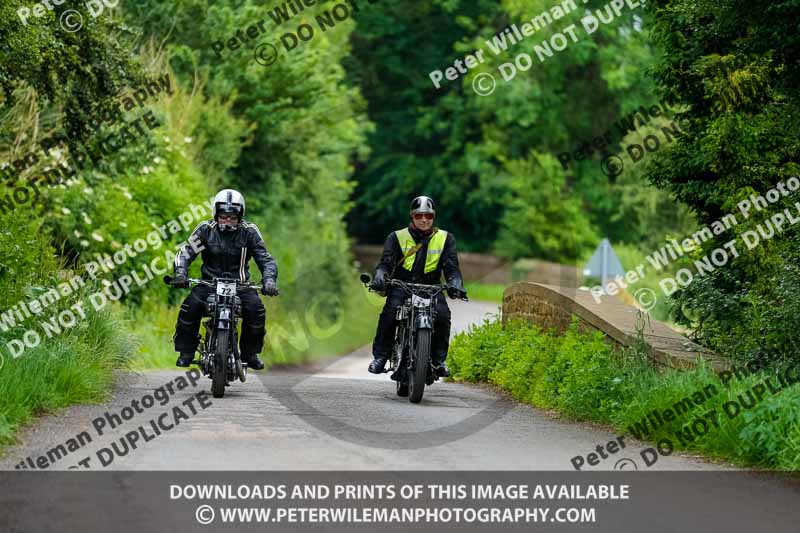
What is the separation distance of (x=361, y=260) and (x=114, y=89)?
41.7 meters

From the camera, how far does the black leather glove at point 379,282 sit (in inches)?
542

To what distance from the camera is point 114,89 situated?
55.4 feet

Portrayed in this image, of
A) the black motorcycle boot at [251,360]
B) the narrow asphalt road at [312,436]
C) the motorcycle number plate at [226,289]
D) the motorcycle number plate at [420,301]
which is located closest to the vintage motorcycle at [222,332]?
the motorcycle number plate at [226,289]

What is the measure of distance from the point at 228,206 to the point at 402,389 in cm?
261

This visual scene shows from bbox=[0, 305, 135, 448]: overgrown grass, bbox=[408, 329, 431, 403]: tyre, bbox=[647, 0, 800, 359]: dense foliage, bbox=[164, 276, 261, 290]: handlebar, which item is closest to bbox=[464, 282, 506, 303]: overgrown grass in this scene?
bbox=[647, 0, 800, 359]: dense foliage

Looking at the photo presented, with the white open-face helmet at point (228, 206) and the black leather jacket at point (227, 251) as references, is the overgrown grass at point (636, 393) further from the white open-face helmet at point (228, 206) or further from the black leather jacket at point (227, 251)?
the white open-face helmet at point (228, 206)

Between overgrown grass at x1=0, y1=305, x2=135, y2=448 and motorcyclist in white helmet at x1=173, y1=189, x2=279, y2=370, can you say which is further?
motorcyclist in white helmet at x1=173, y1=189, x2=279, y2=370

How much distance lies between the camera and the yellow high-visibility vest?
14.0 metres

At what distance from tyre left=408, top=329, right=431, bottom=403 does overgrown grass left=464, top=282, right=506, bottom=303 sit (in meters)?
32.9

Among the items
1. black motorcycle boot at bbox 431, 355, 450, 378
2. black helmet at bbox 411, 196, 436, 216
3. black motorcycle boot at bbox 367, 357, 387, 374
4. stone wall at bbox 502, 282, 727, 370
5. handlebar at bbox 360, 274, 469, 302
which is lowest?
stone wall at bbox 502, 282, 727, 370

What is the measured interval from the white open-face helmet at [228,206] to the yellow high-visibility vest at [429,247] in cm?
154

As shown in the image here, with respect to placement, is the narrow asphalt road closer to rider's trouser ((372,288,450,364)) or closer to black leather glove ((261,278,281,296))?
rider's trouser ((372,288,450,364))

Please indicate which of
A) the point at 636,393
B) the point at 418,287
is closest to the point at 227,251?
the point at 418,287

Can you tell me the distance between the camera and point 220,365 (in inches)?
515
